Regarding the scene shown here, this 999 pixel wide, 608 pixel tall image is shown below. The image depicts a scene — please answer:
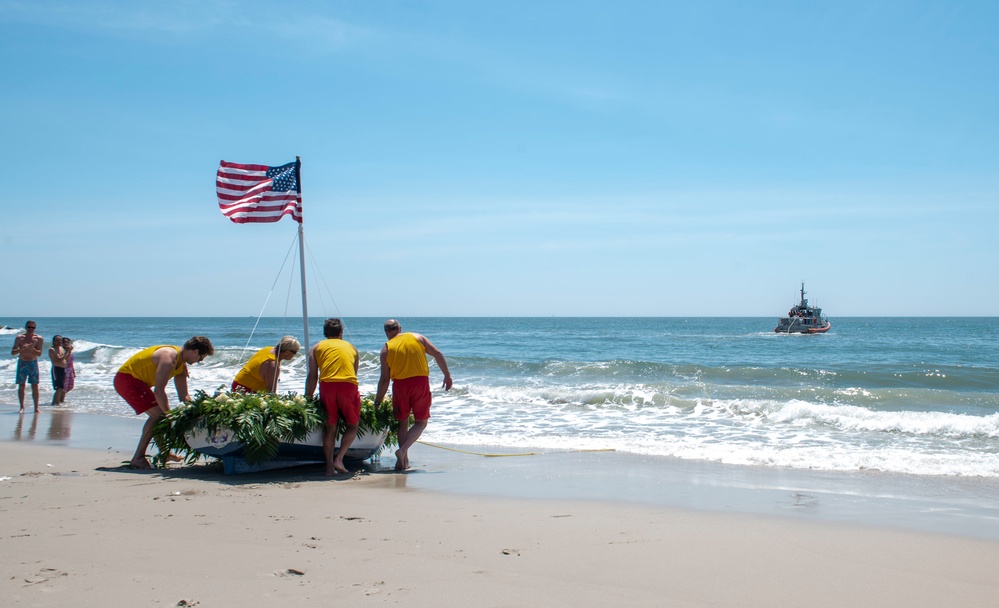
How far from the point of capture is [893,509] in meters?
6.21

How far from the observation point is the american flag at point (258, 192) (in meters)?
8.65

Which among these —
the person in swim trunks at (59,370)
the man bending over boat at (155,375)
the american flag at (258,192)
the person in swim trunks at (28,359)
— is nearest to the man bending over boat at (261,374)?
the man bending over boat at (155,375)

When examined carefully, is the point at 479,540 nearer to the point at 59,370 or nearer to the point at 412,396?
the point at 412,396

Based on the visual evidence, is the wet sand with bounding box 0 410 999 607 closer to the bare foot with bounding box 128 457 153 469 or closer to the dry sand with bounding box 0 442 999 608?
the dry sand with bounding box 0 442 999 608

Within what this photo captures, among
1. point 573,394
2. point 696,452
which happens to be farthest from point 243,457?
point 573,394

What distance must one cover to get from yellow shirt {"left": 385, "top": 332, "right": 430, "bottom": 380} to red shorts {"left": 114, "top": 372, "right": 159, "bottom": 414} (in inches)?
96.9

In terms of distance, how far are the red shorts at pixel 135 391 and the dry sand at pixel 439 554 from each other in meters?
1.14

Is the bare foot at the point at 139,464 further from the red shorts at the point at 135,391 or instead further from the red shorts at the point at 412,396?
the red shorts at the point at 412,396

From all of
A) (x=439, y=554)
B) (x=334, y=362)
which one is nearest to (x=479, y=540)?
(x=439, y=554)

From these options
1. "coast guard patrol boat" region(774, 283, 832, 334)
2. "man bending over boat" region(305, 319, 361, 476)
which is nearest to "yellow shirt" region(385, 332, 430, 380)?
"man bending over boat" region(305, 319, 361, 476)

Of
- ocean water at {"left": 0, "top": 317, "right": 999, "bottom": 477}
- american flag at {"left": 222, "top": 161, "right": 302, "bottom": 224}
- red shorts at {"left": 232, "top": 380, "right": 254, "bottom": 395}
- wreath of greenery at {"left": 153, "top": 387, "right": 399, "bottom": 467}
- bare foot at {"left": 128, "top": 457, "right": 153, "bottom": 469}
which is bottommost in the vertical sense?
ocean water at {"left": 0, "top": 317, "right": 999, "bottom": 477}

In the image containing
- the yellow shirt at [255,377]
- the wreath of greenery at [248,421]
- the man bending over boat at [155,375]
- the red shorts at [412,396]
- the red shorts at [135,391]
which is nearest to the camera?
the wreath of greenery at [248,421]

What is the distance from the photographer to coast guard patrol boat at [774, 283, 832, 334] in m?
64.0

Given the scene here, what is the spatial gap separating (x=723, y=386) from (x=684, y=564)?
14906 mm
